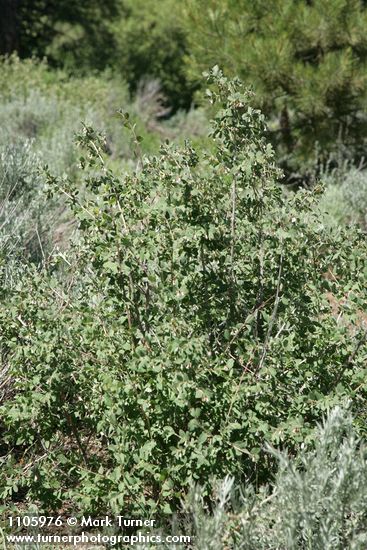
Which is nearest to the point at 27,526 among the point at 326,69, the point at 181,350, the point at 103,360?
the point at 103,360

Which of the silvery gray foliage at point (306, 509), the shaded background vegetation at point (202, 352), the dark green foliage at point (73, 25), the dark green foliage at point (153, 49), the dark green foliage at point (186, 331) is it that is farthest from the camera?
the dark green foliage at point (73, 25)

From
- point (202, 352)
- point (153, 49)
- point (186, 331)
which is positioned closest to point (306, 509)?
point (202, 352)

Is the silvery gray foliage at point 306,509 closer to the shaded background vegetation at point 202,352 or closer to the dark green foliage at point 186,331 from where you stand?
the shaded background vegetation at point 202,352

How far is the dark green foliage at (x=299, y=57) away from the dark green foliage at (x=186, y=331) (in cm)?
536

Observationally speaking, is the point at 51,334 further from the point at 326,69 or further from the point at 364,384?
the point at 326,69

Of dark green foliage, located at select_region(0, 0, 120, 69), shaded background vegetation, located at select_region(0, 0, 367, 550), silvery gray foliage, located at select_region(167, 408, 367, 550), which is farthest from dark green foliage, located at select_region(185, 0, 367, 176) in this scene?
dark green foliage, located at select_region(0, 0, 120, 69)

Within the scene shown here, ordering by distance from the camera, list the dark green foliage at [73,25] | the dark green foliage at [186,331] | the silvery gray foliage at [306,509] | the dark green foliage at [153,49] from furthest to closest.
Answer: the dark green foliage at [73,25] < the dark green foliage at [153,49] < the dark green foliage at [186,331] < the silvery gray foliage at [306,509]

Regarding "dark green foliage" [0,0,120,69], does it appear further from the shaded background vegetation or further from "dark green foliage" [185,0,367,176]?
the shaded background vegetation

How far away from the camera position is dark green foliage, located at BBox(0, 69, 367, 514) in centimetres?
312

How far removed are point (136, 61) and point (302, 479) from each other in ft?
49.0

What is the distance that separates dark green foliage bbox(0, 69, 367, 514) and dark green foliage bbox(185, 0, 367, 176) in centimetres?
536

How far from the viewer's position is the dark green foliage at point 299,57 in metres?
8.61

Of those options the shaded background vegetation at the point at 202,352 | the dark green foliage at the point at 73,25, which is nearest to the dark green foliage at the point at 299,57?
the shaded background vegetation at the point at 202,352

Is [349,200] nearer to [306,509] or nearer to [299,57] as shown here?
[299,57]
